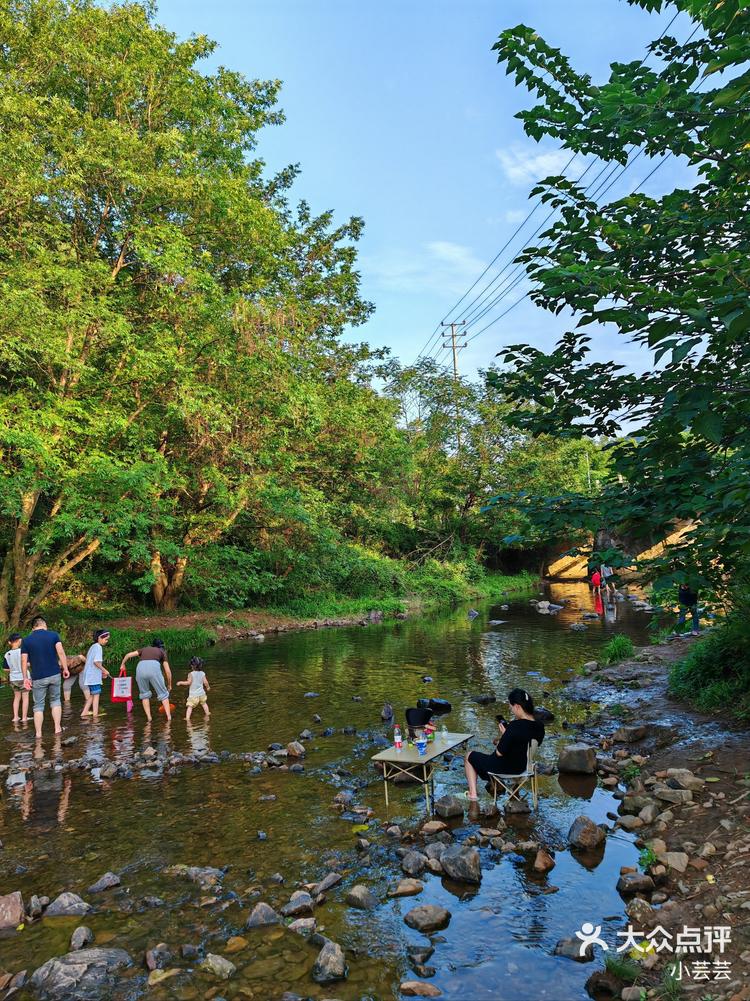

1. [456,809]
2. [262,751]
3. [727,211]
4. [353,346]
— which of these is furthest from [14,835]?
[353,346]

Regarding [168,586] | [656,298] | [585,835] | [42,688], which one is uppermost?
[656,298]

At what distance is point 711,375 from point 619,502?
1.89 meters

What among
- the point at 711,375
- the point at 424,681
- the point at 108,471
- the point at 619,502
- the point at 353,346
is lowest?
the point at 424,681

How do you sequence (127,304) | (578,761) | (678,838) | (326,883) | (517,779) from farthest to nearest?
1. (127,304)
2. (578,761)
3. (517,779)
4. (678,838)
5. (326,883)

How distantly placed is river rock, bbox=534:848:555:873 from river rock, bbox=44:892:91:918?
4867 mm

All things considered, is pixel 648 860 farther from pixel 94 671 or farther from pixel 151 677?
pixel 94 671

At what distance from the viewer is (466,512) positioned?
5159 centimetres

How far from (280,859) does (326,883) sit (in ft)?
3.10

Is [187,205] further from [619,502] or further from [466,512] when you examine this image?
[466,512]

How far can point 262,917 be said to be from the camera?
6.27m

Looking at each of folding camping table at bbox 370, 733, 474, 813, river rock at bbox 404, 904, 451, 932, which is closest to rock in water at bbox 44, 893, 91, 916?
river rock at bbox 404, 904, 451, 932

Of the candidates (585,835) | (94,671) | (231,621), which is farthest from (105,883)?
(231,621)

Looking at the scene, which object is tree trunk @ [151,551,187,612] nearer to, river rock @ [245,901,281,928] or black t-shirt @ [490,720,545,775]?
black t-shirt @ [490,720,545,775]

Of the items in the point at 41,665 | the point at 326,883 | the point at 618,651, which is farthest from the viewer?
the point at 618,651
